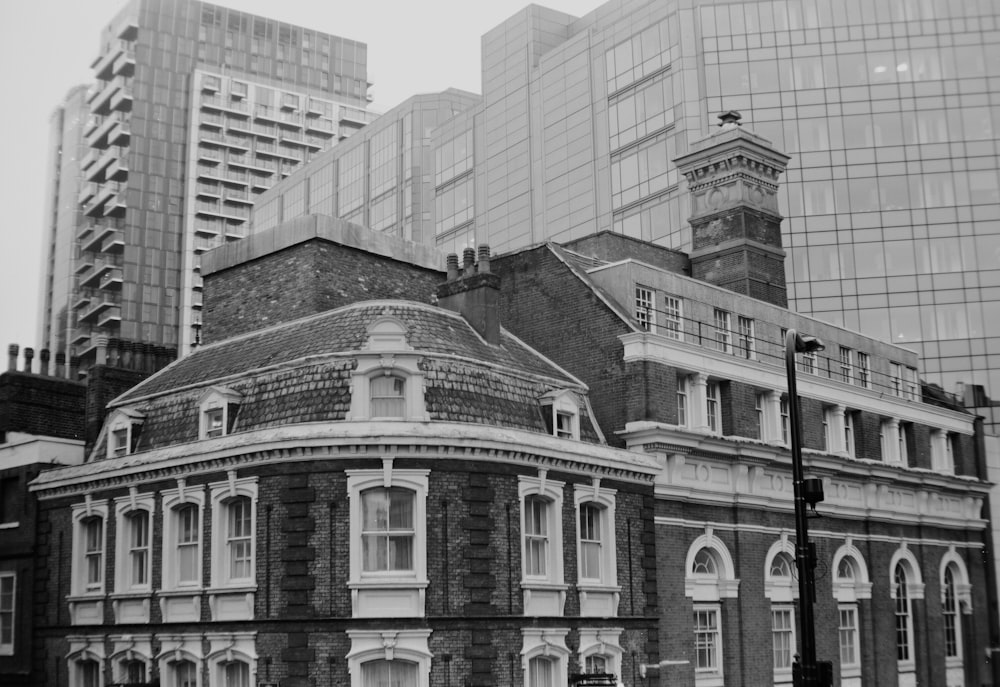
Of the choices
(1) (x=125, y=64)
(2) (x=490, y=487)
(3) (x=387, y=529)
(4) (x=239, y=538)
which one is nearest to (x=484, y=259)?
(2) (x=490, y=487)

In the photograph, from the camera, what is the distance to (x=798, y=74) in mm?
90312

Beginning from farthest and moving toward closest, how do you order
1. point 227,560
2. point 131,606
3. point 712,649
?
point 712,649 < point 131,606 < point 227,560

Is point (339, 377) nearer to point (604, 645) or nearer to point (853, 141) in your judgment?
point (604, 645)

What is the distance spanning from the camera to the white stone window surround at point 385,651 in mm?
29188

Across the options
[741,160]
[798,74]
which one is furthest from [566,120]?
[741,160]

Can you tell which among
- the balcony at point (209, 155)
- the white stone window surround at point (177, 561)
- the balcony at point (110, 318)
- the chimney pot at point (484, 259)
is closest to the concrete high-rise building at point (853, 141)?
the chimney pot at point (484, 259)

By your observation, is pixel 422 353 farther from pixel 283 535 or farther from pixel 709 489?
pixel 709 489

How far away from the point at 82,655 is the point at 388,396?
12.3 meters

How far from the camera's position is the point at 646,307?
39.5m

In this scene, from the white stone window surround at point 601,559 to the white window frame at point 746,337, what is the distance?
1071 cm

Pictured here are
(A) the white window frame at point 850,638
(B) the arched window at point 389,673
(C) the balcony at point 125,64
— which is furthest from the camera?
(C) the balcony at point 125,64

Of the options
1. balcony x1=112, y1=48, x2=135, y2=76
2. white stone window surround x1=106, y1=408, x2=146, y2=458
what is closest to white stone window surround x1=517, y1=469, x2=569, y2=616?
white stone window surround x1=106, y1=408, x2=146, y2=458

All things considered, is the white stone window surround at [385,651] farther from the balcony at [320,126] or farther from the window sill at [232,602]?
the balcony at [320,126]

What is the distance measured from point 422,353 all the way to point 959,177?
66.9 metres
